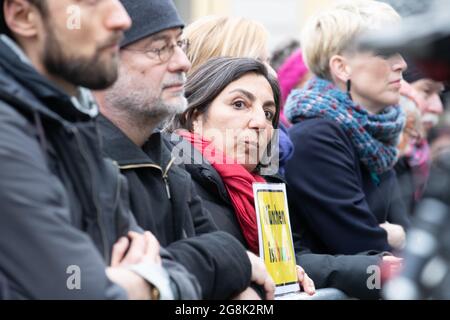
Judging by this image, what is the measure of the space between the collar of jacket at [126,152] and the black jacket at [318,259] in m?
0.52

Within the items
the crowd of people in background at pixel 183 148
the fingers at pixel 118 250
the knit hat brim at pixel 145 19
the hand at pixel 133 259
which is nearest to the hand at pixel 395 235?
the crowd of people in background at pixel 183 148

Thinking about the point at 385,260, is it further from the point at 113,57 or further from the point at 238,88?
the point at 113,57

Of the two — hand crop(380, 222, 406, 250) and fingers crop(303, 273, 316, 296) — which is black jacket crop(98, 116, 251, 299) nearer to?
fingers crop(303, 273, 316, 296)

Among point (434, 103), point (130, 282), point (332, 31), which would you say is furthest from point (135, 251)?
point (434, 103)

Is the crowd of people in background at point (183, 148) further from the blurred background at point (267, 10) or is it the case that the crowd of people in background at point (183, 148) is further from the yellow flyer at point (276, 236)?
the blurred background at point (267, 10)

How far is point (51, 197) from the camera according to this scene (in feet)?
7.95

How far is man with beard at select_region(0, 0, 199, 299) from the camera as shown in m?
2.37

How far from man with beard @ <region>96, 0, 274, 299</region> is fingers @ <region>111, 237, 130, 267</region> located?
0.37m

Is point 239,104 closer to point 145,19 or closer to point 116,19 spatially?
point 145,19

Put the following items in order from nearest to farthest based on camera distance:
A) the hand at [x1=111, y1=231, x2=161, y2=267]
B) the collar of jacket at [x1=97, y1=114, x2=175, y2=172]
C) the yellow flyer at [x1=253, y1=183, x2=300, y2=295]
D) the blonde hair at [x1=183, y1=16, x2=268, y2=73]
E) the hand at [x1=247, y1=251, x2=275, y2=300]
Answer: the hand at [x1=111, y1=231, x2=161, y2=267] → the hand at [x1=247, y1=251, x2=275, y2=300] → the collar of jacket at [x1=97, y1=114, x2=175, y2=172] → the yellow flyer at [x1=253, y1=183, x2=300, y2=295] → the blonde hair at [x1=183, y1=16, x2=268, y2=73]

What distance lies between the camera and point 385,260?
4305 millimetres

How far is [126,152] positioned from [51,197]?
876 mm

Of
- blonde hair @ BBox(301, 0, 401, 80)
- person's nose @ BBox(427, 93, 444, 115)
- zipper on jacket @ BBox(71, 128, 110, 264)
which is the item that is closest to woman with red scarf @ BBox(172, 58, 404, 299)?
blonde hair @ BBox(301, 0, 401, 80)
